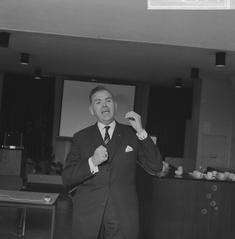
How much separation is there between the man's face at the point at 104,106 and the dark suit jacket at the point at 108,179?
9cm

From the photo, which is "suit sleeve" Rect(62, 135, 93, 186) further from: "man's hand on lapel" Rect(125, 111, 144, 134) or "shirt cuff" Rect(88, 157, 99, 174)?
"man's hand on lapel" Rect(125, 111, 144, 134)

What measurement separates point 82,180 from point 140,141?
0.37 m

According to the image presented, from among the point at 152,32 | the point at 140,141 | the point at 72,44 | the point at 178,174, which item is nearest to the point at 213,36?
the point at 152,32

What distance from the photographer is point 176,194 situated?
4.89 metres

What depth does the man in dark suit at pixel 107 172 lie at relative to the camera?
2166mm

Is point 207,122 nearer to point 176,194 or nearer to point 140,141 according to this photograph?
point 176,194

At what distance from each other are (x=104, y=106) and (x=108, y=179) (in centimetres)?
38

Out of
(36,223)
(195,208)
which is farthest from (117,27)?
(36,223)

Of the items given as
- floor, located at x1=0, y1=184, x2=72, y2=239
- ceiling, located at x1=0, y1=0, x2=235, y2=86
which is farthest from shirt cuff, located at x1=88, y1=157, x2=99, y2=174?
floor, located at x1=0, y1=184, x2=72, y2=239

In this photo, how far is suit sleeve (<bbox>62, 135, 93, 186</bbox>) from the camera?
7.00 feet

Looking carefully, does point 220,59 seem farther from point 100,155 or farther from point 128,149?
point 100,155

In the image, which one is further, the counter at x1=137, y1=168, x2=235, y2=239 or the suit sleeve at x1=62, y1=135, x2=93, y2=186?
the counter at x1=137, y1=168, x2=235, y2=239

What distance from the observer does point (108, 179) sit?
7.19 feet

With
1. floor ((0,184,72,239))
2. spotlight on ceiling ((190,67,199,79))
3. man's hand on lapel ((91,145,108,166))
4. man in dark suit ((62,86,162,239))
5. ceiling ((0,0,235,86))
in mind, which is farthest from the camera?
spotlight on ceiling ((190,67,199,79))
